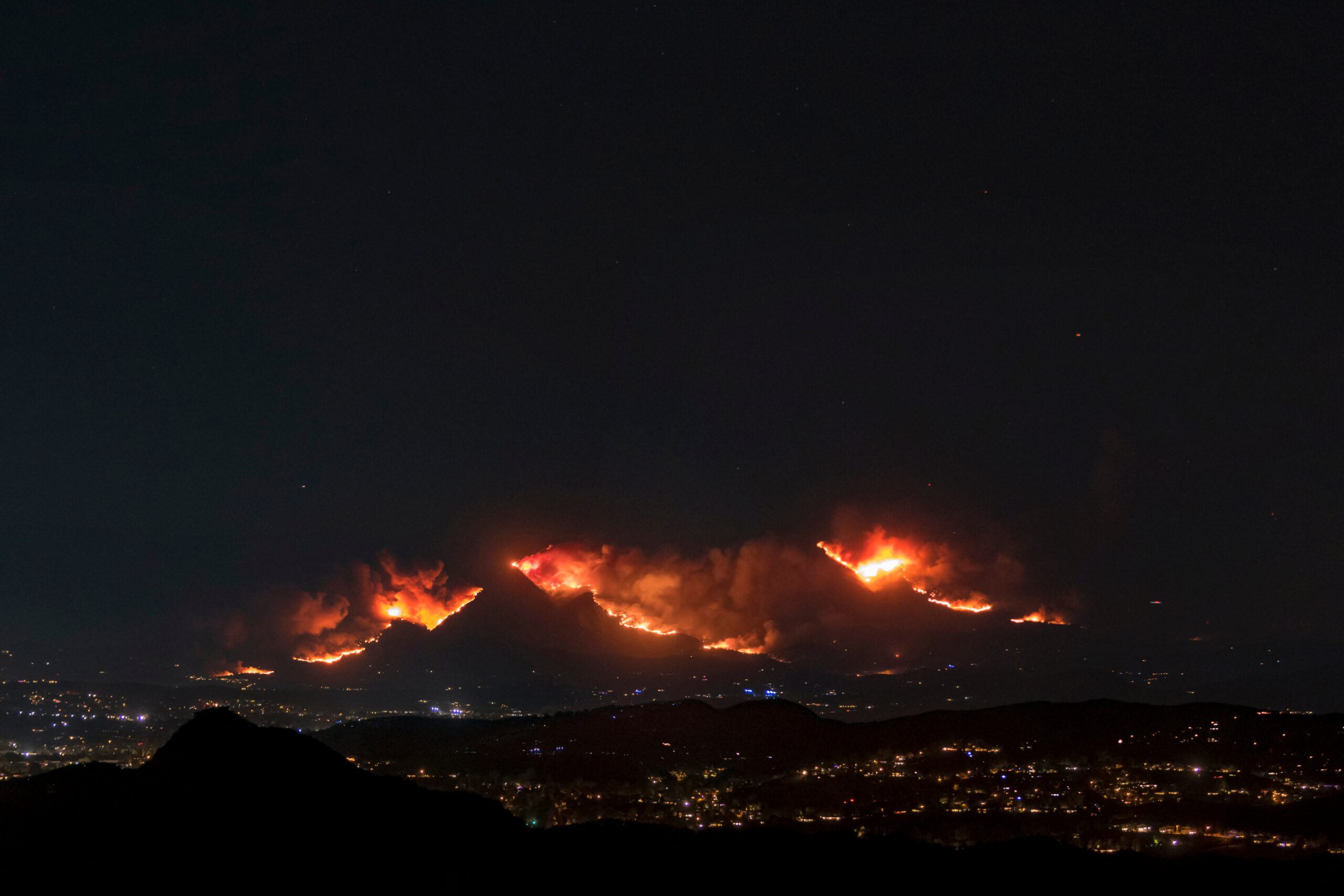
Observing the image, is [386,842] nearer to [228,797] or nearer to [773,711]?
[228,797]

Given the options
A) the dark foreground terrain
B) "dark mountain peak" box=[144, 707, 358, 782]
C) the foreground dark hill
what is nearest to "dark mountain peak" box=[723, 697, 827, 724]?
the dark foreground terrain

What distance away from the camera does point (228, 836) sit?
2341 cm

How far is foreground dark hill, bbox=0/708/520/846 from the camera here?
923 inches

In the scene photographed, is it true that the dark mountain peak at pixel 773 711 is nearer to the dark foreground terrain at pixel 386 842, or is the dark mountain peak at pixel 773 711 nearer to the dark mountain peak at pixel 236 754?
the dark foreground terrain at pixel 386 842

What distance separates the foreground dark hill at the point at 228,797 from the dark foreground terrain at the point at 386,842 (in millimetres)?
51

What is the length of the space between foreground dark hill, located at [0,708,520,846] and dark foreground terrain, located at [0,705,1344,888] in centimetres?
5

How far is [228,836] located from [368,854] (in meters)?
3.55

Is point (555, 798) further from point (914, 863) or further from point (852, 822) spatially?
point (914, 863)

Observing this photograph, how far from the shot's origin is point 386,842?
24.3 metres

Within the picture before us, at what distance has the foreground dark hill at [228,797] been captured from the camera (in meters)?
23.5

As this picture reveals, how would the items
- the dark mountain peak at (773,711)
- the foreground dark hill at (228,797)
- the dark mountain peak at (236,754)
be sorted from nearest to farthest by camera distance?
the foreground dark hill at (228,797) → the dark mountain peak at (236,754) → the dark mountain peak at (773,711)

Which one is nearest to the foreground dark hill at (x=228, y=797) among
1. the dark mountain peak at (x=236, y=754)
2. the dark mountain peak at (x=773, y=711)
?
the dark mountain peak at (x=236, y=754)

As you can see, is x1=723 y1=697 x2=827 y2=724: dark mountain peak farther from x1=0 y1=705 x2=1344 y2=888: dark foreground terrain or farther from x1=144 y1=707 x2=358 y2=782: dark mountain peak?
x1=144 y1=707 x2=358 y2=782: dark mountain peak

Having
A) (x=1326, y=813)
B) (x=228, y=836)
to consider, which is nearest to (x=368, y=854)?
(x=228, y=836)
